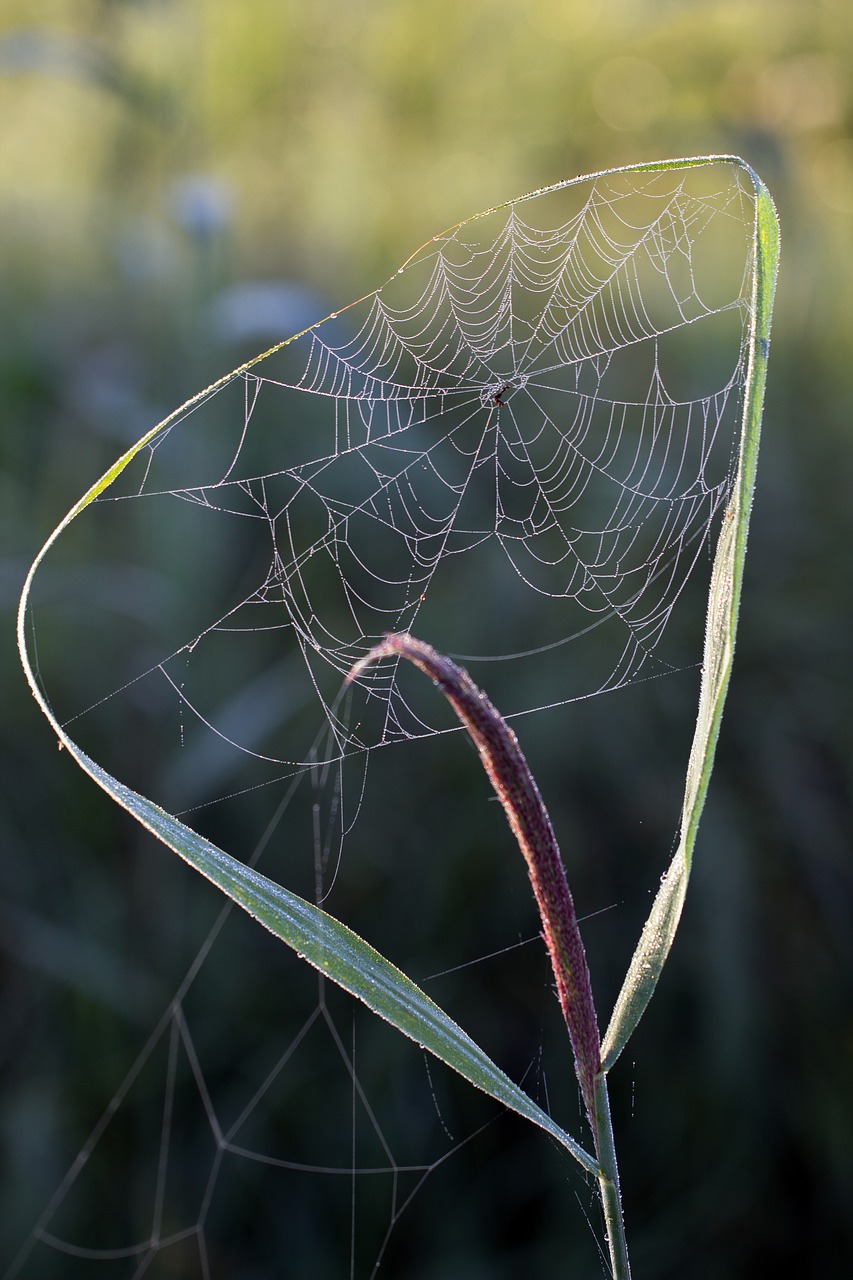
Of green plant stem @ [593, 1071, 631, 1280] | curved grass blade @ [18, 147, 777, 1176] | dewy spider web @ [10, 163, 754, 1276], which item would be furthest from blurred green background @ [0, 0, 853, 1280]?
green plant stem @ [593, 1071, 631, 1280]

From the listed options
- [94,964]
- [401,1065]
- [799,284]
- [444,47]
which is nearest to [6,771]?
[94,964]

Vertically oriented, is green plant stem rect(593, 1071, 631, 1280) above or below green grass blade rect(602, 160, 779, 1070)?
below

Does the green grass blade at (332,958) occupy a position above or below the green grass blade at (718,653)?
below

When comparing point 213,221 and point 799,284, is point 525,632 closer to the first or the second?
point 213,221

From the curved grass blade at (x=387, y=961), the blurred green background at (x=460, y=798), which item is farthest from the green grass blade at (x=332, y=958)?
the blurred green background at (x=460, y=798)

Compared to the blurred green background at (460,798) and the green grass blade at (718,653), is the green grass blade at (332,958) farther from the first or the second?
the blurred green background at (460,798)

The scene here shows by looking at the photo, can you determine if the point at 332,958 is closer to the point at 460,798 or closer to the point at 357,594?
the point at 357,594

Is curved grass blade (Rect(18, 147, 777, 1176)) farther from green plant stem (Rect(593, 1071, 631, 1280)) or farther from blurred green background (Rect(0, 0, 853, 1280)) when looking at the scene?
blurred green background (Rect(0, 0, 853, 1280))
